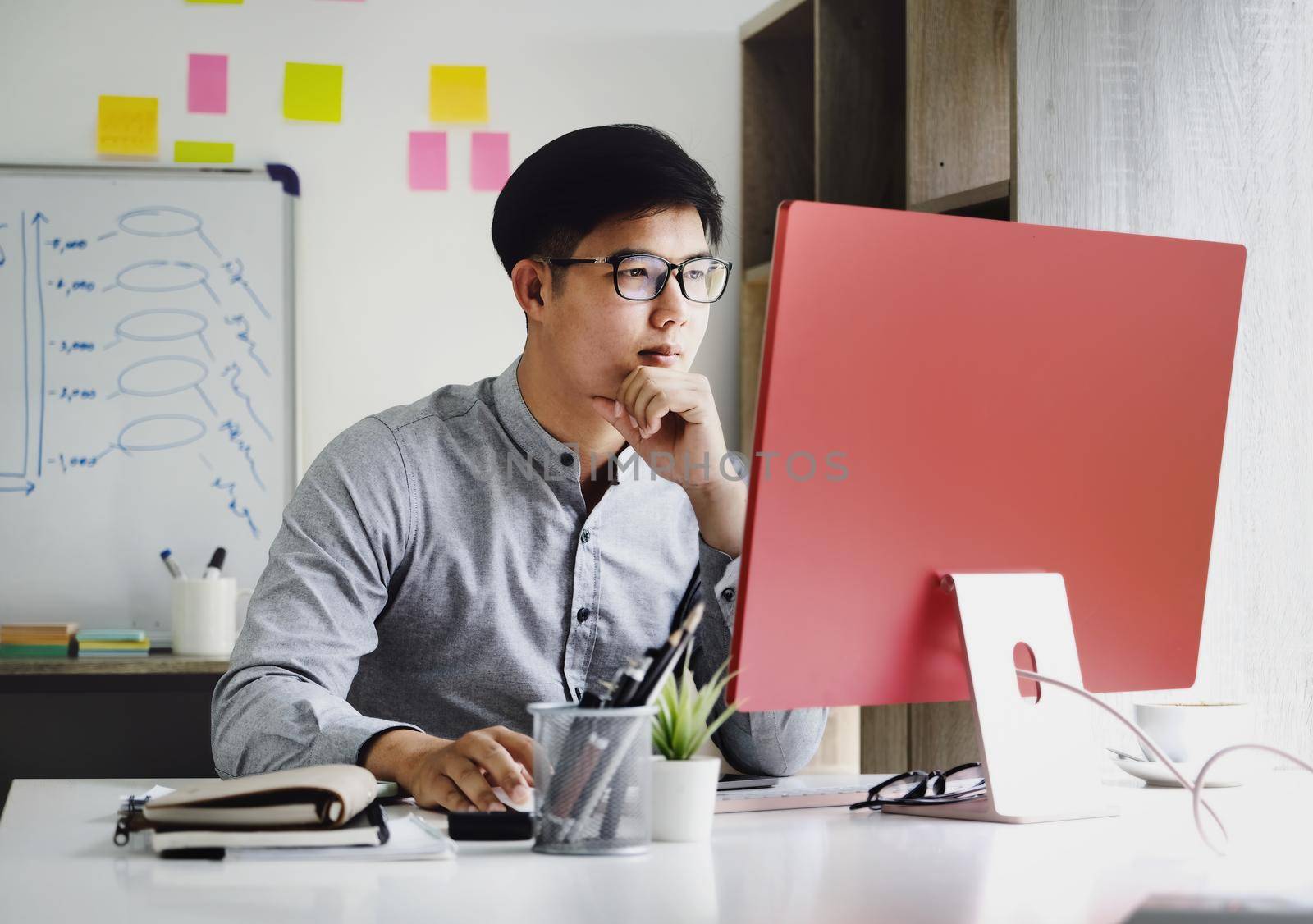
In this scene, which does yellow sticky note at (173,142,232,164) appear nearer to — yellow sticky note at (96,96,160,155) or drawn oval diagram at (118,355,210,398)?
yellow sticky note at (96,96,160,155)

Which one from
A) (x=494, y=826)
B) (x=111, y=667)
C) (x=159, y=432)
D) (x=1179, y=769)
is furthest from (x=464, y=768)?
(x=159, y=432)

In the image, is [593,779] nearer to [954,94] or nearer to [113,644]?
[954,94]

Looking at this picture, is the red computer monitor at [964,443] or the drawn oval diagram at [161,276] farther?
the drawn oval diagram at [161,276]

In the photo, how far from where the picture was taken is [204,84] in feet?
8.32

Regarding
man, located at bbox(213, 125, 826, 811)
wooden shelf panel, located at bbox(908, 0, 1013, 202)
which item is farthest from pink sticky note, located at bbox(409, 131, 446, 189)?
man, located at bbox(213, 125, 826, 811)

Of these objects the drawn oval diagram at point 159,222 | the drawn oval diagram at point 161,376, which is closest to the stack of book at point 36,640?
the drawn oval diagram at point 161,376

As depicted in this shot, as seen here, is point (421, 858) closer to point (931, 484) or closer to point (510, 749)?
point (510, 749)

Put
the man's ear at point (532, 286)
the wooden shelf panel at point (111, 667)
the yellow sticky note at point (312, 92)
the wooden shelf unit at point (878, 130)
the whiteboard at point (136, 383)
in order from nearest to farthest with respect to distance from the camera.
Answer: the man's ear at point (532, 286) < the wooden shelf unit at point (878, 130) < the wooden shelf panel at point (111, 667) < the whiteboard at point (136, 383) < the yellow sticky note at point (312, 92)

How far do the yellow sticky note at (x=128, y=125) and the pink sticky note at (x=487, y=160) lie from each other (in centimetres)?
62

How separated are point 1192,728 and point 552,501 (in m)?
0.69

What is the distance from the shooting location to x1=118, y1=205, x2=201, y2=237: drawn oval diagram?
2.51 meters

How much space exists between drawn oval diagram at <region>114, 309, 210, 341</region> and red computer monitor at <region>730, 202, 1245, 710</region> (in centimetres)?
194

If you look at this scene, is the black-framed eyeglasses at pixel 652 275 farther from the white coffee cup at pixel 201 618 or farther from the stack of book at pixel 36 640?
the stack of book at pixel 36 640

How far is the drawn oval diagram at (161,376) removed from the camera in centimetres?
249
